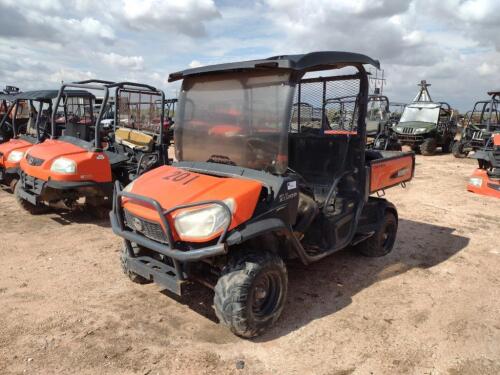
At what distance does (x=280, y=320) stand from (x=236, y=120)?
5.53 ft

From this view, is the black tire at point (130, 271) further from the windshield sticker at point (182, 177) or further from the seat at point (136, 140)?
the seat at point (136, 140)

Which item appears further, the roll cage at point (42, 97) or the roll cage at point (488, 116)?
the roll cage at point (488, 116)

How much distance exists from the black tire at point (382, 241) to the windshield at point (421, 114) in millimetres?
12894

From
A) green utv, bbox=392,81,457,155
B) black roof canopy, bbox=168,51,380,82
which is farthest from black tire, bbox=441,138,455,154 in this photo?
black roof canopy, bbox=168,51,380,82

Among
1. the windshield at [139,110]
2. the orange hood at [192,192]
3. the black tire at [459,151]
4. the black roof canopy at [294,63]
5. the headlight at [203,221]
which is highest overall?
the black roof canopy at [294,63]

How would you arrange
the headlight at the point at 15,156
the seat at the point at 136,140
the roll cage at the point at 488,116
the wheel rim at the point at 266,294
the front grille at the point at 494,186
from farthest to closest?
the roll cage at the point at 488,116 < the front grille at the point at 494,186 < the headlight at the point at 15,156 < the seat at the point at 136,140 < the wheel rim at the point at 266,294

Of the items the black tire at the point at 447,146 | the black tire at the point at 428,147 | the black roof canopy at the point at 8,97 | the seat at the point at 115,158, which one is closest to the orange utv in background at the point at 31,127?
the black roof canopy at the point at 8,97

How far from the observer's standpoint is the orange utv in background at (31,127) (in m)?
7.48

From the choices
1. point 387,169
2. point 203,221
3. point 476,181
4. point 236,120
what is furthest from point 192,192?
point 476,181

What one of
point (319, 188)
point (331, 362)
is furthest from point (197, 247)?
point (319, 188)

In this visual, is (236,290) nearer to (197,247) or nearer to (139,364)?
(197,247)

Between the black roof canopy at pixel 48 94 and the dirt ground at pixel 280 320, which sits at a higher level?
the black roof canopy at pixel 48 94

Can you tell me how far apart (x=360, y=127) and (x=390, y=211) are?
4.54 ft

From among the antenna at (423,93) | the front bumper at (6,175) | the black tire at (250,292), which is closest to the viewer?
the black tire at (250,292)
